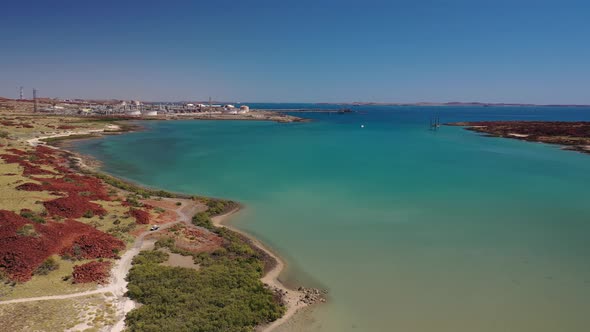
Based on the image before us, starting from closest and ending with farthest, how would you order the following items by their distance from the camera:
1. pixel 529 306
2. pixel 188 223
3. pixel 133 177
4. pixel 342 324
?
pixel 342 324 → pixel 529 306 → pixel 188 223 → pixel 133 177

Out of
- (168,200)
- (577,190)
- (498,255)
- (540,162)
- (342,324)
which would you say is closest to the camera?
(342,324)

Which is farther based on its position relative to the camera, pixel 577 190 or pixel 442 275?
pixel 577 190

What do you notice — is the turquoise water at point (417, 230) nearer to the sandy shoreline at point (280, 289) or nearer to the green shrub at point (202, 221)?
the sandy shoreline at point (280, 289)

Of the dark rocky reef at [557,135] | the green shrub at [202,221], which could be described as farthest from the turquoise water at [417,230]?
the dark rocky reef at [557,135]

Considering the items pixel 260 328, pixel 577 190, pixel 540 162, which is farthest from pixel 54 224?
pixel 540 162

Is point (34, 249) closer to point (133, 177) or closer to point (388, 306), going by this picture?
point (388, 306)

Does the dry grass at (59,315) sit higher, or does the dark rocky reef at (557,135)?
the dark rocky reef at (557,135)

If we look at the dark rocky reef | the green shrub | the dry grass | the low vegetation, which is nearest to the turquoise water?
the low vegetation

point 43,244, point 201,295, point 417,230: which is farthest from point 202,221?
point 417,230

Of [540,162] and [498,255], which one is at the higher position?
[540,162]
